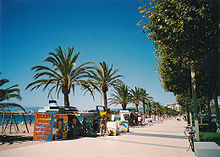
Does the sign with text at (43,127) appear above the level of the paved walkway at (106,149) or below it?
above

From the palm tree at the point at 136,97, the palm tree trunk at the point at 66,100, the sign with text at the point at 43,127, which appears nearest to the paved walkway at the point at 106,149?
the sign with text at the point at 43,127

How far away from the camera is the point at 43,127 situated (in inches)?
524

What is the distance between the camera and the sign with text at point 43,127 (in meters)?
13.1

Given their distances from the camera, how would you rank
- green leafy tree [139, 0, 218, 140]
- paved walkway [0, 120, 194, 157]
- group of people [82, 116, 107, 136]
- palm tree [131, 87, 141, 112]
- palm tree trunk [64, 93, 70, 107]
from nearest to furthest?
green leafy tree [139, 0, 218, 140]
paved walkway [0, 120, 194, 157]
palm tree trunk [64, 93, 70, 107]
group of people [82, 116, 107, 136]
palm tree [131, 87, 141, 112]

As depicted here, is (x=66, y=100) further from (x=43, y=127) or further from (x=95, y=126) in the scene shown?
(x=95, y=126)

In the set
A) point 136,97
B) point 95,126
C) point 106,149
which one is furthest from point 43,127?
point 136,97

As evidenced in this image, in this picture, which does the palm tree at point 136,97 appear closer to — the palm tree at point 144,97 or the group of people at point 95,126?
the palm tree at point 144,97

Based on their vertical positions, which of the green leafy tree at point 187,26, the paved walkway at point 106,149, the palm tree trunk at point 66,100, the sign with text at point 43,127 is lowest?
the paved walkway at point 106,149

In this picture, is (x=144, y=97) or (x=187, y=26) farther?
(x=144, y=97)

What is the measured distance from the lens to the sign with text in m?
13.1

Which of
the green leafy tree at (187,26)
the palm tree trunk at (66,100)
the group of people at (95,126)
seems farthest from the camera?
the group of people at (95,126)

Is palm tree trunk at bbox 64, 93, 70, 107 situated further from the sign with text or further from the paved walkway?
the paved walkway

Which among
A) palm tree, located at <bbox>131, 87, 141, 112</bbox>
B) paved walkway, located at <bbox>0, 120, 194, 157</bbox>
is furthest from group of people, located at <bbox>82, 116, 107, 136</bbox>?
palm tree, located at <bbox>131, 87, 141, 112</bbox>

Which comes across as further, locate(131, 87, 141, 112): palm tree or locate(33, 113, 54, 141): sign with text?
locate(131, 87, 141, 112): palm tree
